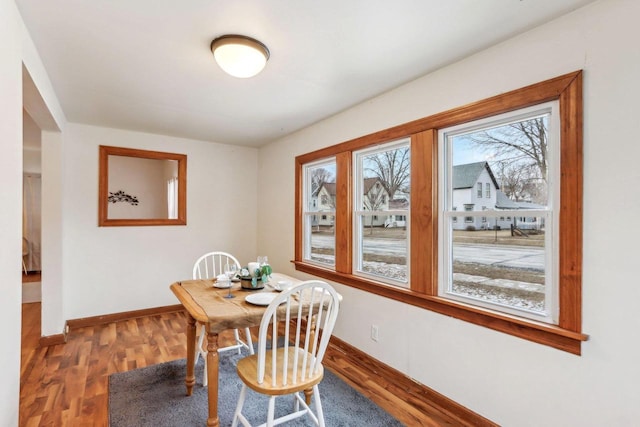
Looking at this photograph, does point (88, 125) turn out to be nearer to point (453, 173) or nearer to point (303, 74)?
point (303, 74)

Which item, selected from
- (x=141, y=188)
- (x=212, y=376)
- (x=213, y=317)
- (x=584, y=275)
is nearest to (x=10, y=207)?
(x=213, y=317)

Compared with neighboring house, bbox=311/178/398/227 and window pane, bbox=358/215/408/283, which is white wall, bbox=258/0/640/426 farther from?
neighboring house, bbox=311/178/398/227

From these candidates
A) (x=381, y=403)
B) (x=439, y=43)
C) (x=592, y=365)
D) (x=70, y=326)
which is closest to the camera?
(x=592, y=365)

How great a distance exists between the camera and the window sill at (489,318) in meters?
1.62

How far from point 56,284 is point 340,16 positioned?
12.1 ft

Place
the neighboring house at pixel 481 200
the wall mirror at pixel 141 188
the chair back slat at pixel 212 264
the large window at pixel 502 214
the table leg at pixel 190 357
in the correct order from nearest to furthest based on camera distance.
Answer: the large window at pixel 502 214
the neighboring house at pixel 481 200
the table leg at pixel 190 357
the chair back slat at pixel 212 264
the wall mirror at pixel 141 188

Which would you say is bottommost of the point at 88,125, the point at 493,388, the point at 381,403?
the point at 381,403

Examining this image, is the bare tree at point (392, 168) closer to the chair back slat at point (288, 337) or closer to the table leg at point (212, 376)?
the chair back slat at point (288, 337)

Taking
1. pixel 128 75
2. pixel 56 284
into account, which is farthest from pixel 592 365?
pixel 56 284

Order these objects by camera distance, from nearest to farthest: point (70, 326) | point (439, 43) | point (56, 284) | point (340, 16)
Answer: point (340, 16) < point (439, 43) < point (56, 284) < point (70, 326)

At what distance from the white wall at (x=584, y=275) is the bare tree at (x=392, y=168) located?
1.15 ft

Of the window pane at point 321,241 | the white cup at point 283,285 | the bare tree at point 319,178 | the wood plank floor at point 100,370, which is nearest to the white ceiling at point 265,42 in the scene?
the bare tree at point 319,178

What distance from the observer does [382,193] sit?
9.41 feet

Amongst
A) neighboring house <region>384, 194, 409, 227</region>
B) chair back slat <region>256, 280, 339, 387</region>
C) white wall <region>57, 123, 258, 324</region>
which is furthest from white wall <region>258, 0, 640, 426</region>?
white wall <region>57, 123, 258, 324</region>
